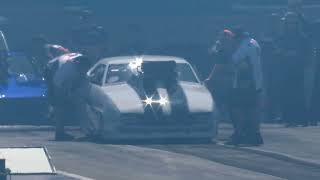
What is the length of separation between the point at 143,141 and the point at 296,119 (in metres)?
5.14

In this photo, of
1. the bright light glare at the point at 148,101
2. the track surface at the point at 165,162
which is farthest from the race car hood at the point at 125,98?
the track surface at the point at 165,162

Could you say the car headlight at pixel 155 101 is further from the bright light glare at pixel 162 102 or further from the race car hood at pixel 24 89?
the race car hood at pixel 24 89

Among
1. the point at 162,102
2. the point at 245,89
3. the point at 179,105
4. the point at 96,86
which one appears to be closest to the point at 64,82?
the point at 96,86

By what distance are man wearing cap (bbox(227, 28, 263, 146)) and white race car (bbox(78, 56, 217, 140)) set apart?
18.5 inches

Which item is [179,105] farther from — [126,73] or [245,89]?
[126,73]

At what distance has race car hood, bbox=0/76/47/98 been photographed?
23.5m

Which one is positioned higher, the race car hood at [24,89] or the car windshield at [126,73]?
the car windshield at [126,73]

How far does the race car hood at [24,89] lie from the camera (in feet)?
77.1

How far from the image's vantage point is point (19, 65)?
81.8ft

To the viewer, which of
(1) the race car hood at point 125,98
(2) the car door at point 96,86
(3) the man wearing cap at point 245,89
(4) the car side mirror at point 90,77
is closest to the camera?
(1) the race car hood at point 125,98

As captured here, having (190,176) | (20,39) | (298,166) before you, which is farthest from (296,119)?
(20,39)

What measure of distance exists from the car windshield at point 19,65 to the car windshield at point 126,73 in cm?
434

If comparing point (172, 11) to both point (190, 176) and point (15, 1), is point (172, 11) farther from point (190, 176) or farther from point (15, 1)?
point (190, 176)

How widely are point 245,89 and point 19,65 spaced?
7.15m
